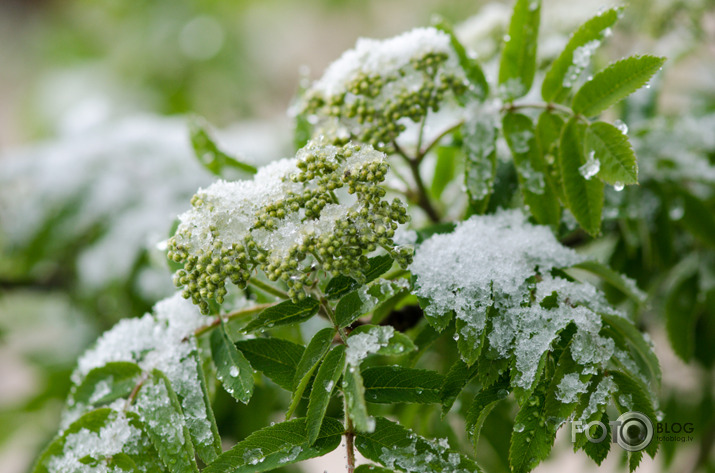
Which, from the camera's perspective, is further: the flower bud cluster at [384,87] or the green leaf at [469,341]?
the flower bud cluster at [384,87]

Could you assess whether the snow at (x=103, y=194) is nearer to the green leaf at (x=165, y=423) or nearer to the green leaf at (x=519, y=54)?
the green leaf at (x=165, y=423)

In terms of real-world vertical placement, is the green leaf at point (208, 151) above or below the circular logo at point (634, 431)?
Result: above

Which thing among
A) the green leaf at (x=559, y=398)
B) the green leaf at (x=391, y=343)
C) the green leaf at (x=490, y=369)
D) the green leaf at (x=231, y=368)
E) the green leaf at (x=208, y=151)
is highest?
the green leaf at (x=208, y=151)

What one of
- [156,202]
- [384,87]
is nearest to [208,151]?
[384,87]

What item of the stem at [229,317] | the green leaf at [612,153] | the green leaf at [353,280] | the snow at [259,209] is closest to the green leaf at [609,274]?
the green leaf at [612,153]

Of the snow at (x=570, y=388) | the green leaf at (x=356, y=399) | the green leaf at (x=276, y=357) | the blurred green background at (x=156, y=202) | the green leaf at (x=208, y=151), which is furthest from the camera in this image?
the blurred green background at (x=156, y=202)

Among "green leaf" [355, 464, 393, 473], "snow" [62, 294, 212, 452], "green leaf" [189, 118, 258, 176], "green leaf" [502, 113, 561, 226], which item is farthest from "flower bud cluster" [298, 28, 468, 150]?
"green leaf" [355, 464, 393, 473]

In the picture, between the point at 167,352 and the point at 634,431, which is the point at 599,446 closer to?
the point at 634,431
